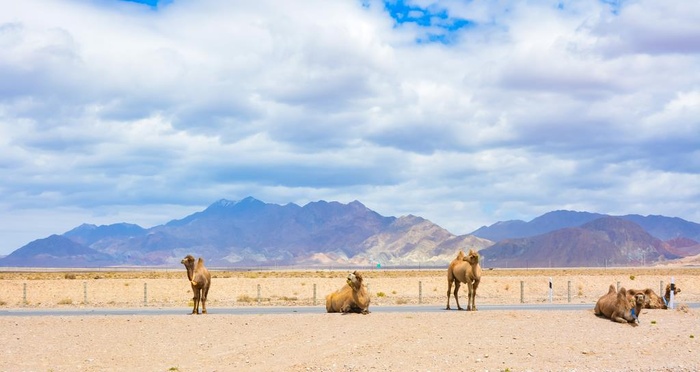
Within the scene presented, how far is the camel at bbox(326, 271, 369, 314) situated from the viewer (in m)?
29.8

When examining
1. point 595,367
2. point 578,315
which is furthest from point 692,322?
point 595,367

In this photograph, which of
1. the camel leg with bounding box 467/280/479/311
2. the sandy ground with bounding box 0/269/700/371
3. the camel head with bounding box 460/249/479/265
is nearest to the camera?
the sandy ground with bounding box 0/269/700/371

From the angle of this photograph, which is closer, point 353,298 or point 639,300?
point 639,300

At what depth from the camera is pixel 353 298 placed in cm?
3003

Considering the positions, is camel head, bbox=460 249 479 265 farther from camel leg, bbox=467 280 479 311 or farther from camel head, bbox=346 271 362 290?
camel head, bbox=346 271 362 290

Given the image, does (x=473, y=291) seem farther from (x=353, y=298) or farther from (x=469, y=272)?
(x=353, y=298)

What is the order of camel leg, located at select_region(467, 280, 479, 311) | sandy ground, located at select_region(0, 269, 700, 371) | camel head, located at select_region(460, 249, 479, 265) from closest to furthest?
1. sandy ground, located at select_region(0, 269, 700, 371)
2. camel head, located at select_region(460, 249, 479, 265)
3. camel leg, located at select_region(467, 280, 479, 311)

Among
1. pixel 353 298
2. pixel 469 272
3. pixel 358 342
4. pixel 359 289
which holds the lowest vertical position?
pixel 358 342

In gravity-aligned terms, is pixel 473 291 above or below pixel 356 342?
above

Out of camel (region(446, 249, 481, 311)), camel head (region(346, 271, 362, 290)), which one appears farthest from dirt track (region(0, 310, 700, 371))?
camel (region(446, 249, 481, 311))

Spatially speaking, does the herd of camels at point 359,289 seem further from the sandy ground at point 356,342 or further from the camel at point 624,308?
the sandy ground at point 356,342

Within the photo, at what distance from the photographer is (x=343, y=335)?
23.6m

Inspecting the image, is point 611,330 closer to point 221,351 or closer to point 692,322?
point 692,322

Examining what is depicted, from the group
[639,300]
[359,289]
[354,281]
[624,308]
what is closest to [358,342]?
[354,281]
